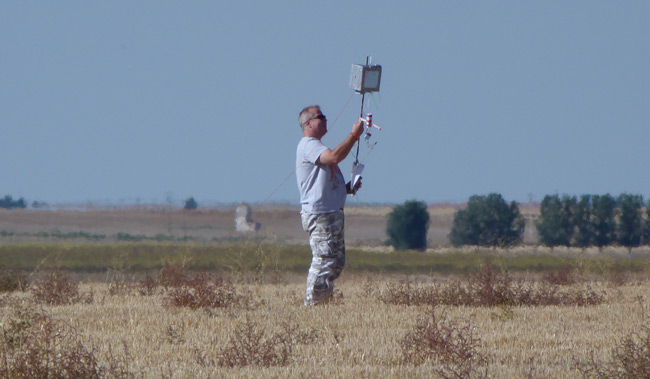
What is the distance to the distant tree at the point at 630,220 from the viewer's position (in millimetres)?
34719

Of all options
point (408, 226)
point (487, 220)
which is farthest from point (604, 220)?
point (408, 226)

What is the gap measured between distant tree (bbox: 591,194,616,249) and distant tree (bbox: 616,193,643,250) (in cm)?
28

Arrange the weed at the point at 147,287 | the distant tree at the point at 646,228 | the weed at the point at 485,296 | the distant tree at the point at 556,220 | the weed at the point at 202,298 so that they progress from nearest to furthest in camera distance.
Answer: the weed at the point at 202,298 < the weed at the point at 485,296 < the weed at the point at 147,287 < the distant tree at the point at 646,228 < the distant tree at the point at 556,220

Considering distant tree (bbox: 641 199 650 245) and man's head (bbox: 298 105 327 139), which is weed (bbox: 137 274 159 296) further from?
distant tree (bbox: 641 199 650 245)

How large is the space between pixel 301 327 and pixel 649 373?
11.3 ft

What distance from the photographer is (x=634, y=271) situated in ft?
67.1

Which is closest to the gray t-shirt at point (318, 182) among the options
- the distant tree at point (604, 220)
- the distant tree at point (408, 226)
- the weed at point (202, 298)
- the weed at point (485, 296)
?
the weed at point (202, 298)

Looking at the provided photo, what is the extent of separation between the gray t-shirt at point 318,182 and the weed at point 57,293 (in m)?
3.02

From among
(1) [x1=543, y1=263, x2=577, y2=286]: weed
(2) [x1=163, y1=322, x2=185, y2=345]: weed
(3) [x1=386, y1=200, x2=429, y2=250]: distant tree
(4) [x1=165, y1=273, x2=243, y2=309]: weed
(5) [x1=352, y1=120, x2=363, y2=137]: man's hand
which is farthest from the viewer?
(3) [x1=386, y1=200, x2=429, y2=250]: distant tree

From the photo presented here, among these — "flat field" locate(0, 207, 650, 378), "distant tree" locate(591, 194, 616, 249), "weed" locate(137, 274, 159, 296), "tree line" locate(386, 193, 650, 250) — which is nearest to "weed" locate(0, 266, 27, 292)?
"flat field" locate(0, 207, 650, 378)

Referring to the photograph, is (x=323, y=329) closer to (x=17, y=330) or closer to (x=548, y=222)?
(x=17, y=330)

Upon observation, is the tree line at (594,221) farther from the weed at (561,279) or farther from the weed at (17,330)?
the weed at (17,330)

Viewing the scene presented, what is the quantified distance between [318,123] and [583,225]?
3022cm

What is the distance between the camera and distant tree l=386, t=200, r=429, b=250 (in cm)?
3397
